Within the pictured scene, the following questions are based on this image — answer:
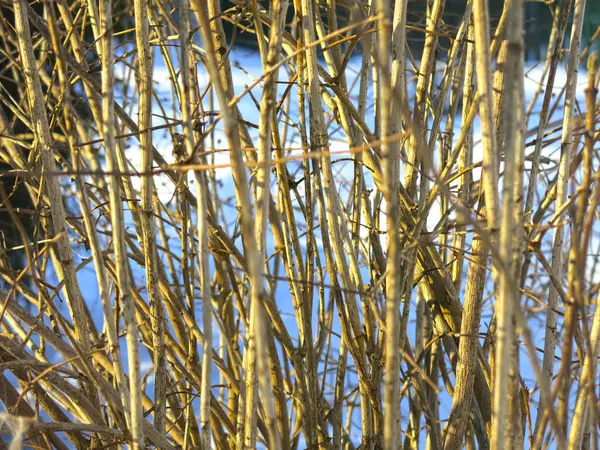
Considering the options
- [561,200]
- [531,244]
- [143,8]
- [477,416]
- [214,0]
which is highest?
[214,0]

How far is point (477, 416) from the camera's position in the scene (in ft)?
3.39

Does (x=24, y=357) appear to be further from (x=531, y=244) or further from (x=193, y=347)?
(x=531, y=244)

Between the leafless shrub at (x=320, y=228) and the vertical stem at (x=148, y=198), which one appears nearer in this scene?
the leafless shrub at (x=320, y=228)

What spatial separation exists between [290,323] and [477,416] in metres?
1.64

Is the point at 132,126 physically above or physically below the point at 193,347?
above

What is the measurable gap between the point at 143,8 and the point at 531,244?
1.55ft

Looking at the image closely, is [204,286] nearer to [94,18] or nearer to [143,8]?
[143,8]

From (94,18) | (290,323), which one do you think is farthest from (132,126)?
(290,323)

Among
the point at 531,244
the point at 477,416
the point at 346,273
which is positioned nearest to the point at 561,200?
the point at 531,244

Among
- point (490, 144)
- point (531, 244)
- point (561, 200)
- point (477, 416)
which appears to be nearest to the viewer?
point (490, 144)

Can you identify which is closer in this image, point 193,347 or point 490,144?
point 490,144

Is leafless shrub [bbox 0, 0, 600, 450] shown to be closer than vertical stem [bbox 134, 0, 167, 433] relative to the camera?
Yes

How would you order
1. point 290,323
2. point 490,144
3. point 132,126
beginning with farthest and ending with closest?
point 290,323 < point 132,126 < point 490,144

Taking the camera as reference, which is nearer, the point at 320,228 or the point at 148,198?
the point at 148,198
